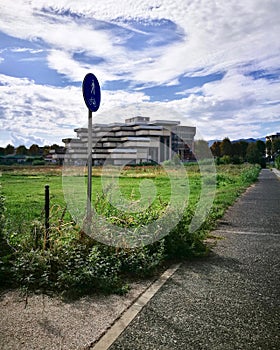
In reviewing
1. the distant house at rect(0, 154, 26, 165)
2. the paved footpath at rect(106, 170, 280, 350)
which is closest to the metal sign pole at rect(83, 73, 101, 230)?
the paved footpath at rect(106, 170, 280, 350)

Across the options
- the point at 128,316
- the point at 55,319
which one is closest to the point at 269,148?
the point at 128,316

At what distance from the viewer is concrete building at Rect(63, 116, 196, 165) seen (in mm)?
7324

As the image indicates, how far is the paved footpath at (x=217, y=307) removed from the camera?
309 cm

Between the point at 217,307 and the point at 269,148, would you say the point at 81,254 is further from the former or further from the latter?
the point at 269,148

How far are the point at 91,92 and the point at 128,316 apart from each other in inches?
120

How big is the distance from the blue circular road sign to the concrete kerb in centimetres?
247

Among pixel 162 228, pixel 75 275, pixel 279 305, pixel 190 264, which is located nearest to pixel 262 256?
pixel 190 264

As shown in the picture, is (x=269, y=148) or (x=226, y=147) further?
(x=269, y=148)

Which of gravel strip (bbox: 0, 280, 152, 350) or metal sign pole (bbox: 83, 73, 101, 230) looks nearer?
gravel strip (bbox: 0, 280, 152, 350)

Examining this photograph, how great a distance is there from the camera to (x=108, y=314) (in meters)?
3.59

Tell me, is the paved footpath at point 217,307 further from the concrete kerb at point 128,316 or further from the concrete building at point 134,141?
the concrete building at point 134,141

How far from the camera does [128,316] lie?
3.54 metres

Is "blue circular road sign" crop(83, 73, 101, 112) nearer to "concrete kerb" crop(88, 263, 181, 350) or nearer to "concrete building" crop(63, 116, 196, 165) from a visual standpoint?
"concrete building" crop(63, 116, 196, 165)

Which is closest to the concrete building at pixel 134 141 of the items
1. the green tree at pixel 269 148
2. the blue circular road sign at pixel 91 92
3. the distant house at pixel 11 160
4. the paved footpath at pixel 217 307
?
the blue circular road sign at pixel 91 92
